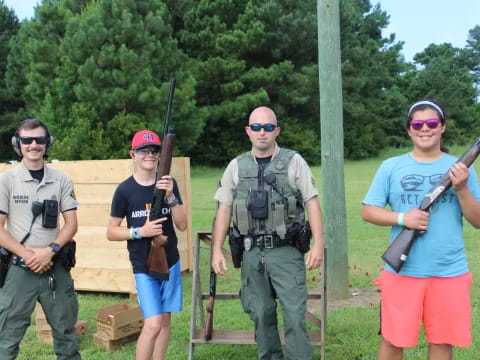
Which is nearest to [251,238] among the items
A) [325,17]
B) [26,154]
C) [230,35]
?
[26,154]

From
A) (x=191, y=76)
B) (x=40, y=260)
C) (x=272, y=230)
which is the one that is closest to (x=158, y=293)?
(x=40, y=260)

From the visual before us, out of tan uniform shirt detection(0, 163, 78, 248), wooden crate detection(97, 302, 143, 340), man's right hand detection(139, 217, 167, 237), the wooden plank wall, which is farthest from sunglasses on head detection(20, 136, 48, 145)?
the wooden plank wall

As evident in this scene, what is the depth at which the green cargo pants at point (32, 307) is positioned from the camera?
3.78 m

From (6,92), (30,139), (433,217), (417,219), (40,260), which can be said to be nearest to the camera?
(417,219)

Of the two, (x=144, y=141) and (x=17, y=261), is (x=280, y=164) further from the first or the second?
(x=17, y=261)

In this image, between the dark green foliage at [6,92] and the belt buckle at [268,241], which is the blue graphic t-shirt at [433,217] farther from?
the dark green foliage at [6,92]

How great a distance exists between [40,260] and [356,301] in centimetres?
407

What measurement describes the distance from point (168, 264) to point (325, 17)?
395 centimetres

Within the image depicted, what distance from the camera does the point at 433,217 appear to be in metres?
3.35

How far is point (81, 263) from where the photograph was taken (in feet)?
23.6

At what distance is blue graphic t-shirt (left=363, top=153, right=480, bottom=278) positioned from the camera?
330 centimetres

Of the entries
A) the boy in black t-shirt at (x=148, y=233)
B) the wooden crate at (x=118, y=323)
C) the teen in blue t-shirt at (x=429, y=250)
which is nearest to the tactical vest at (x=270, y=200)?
the boy in black t-shirt at (x=148, y=233)

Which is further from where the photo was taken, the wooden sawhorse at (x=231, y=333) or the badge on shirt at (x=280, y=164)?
the wooden sawhorse at (x=231, y=333)

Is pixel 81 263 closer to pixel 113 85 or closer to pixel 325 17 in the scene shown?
pixel 325 17
